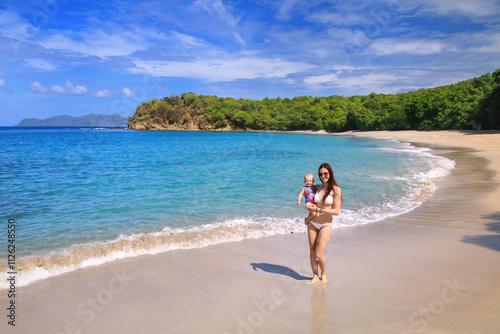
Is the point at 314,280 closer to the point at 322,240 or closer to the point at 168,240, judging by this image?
the point at 322,240

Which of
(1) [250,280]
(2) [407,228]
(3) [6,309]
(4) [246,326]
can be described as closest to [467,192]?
(2) [407,228]

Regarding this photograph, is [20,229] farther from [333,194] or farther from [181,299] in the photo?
[333,194]

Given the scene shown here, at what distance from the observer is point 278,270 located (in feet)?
16.1

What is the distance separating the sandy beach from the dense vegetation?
47.9 m

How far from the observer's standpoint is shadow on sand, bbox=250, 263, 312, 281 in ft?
15.1

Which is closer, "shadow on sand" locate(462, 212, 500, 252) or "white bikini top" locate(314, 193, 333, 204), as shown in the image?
"white bikini top" locate(314, 193, 333, 204)

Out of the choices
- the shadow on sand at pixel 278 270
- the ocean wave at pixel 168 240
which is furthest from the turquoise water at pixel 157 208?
the shadow on sand at pixel 278 270

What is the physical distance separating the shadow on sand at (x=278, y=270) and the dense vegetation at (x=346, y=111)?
49601 millimetres

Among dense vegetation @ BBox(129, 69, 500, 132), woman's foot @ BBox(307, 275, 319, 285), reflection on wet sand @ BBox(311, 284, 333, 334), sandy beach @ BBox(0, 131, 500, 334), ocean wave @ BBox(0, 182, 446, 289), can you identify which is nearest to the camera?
reflection on wet sand @ BBox(311, 284, 333, 334)

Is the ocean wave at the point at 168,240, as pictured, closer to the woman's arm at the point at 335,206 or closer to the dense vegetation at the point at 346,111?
the woman's arm at the point at 335,206

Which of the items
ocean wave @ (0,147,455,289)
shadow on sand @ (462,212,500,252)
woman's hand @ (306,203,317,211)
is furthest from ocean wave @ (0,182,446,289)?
woman's hand @ (306,203,317,211)

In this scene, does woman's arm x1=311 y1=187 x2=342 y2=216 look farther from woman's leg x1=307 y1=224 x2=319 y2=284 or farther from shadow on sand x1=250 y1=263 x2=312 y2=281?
shadow on sand x1=250 y1=263 x2=312 y2=281

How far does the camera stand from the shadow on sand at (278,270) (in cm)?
461

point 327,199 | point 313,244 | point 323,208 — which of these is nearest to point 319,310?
point 313,244
